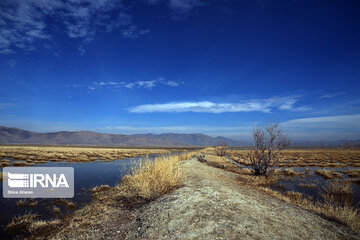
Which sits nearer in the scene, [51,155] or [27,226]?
[27,226]

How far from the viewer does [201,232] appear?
13.3ft

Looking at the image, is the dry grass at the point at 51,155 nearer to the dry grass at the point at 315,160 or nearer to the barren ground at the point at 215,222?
the barren ground at the point at 215,222

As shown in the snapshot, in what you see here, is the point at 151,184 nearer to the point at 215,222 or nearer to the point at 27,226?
the point at 215,222

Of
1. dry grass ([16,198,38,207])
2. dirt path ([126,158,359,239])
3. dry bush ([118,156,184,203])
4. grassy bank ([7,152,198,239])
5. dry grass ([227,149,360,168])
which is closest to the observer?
dirt path ([126,158,359,239])

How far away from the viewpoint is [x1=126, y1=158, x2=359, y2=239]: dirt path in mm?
4121

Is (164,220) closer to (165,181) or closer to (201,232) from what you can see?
(201,232)

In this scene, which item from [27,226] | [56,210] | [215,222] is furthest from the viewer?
[56,210]

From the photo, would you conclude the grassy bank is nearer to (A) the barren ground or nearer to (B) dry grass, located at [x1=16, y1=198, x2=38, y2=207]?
(A) the barren ground

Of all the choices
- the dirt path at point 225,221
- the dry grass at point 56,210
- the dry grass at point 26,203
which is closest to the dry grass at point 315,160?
the dirt path at point 225,221

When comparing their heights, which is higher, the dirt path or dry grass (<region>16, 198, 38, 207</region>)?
the dirt path

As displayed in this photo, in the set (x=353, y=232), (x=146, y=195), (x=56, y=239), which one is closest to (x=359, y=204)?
(x=353, y=232)

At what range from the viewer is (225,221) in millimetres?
4527

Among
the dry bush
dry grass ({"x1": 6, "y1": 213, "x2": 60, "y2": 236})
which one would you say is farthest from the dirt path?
dry grass ({"x1": 6, "y1": 213, "x2": 60, "y2": 236})

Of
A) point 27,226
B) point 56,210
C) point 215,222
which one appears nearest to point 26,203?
point 56,210
